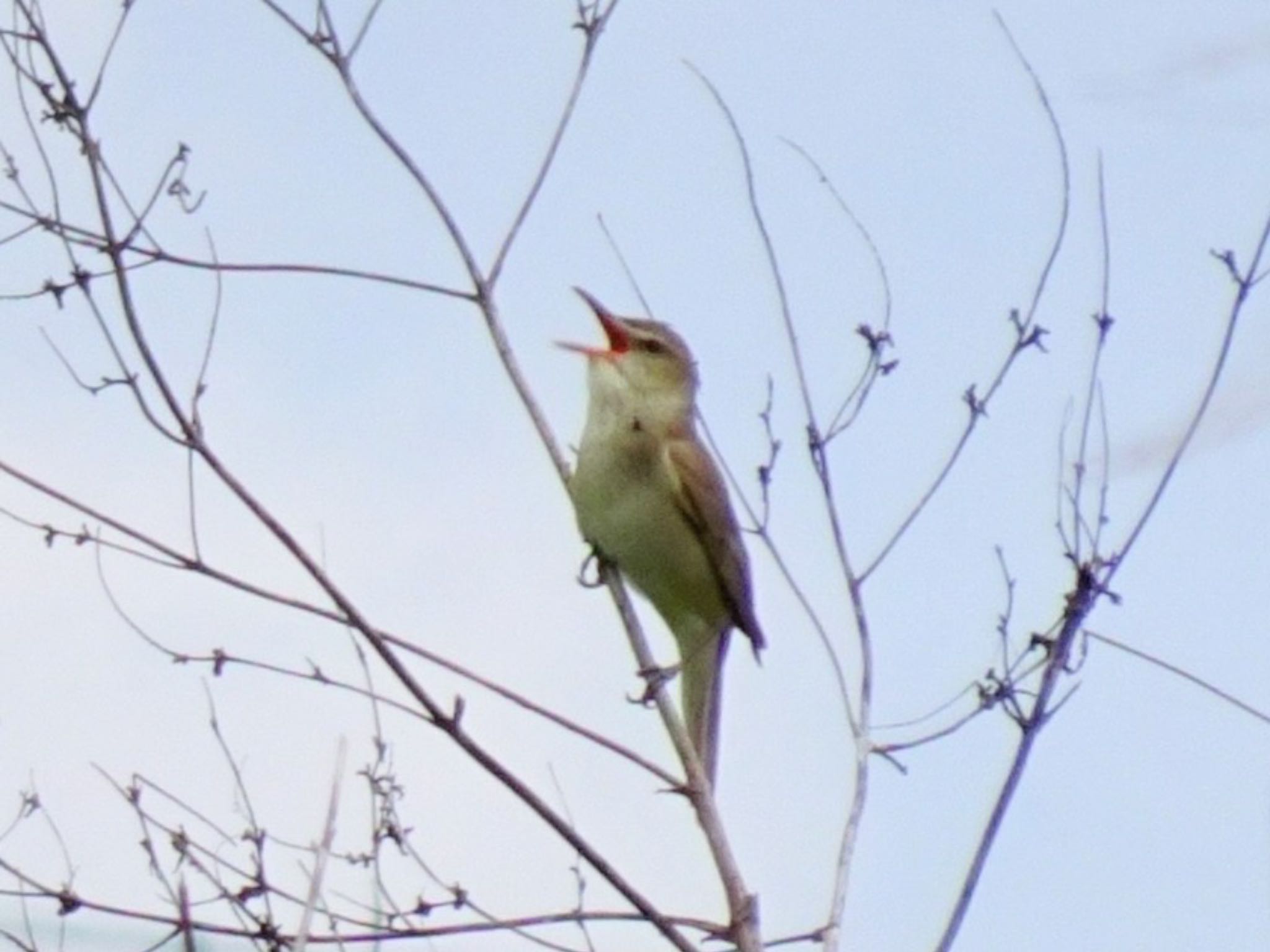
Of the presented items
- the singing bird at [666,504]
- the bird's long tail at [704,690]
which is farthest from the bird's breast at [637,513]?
the bird's long tail at [704,690]

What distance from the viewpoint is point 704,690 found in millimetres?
6637

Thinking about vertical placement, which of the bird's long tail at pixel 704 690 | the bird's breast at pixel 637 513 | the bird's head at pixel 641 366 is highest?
the bird's head at pixel 641 366

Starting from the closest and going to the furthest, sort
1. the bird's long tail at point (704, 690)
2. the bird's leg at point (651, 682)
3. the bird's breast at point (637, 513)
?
1. the bird's leg at point (651, 682)
2. the bird's breast at point (637, 513)
3. the bird's long tail at point (704, 690)

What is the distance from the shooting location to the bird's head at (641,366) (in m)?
6.50

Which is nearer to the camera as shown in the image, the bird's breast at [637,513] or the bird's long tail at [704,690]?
the bird's breast at [637,513]

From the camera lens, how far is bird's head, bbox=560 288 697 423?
21.3 ft

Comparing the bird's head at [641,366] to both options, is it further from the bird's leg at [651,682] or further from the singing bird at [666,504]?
the bird's leg at [651,682]

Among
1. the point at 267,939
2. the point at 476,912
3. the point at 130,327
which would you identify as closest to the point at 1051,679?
the point at 476,912

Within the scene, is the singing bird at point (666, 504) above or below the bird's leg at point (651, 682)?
above

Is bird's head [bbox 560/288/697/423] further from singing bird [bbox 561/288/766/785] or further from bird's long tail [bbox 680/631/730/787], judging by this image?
bird's long tail [bbox 680/631/730/787]

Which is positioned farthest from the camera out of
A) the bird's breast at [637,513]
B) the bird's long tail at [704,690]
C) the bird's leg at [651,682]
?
the bird's long tail at [704,690]

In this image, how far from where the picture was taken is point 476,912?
4.19 metres

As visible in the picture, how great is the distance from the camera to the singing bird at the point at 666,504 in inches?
252

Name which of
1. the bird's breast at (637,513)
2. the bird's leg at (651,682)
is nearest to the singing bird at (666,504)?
the bird's breast at (637,513)
